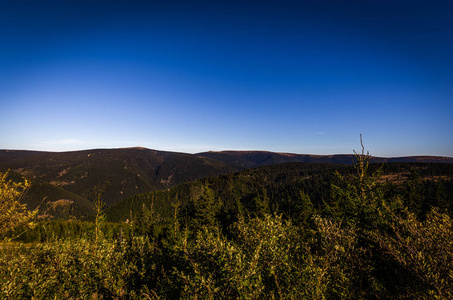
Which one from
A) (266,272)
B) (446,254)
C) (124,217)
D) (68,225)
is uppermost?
(446,254)

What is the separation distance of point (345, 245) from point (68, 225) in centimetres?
7182

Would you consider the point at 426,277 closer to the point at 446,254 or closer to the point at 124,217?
the point at 446,254

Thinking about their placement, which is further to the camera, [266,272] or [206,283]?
[266,272]

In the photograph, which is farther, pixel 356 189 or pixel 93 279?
pixel 356 189

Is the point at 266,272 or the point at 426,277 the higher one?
the point at 426,277

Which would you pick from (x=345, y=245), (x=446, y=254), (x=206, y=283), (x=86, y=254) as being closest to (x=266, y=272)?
(x=206, y=283)

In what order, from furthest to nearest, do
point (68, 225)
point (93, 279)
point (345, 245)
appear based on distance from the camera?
point (68, 225)
point (345, 245)
point (93, 279)

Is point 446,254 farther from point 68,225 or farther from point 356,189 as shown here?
point 68,225

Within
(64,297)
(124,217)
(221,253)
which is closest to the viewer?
(221,253)

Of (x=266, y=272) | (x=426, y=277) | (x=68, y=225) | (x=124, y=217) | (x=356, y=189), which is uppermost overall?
(x=356, y=189)

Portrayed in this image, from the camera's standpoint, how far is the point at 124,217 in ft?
621

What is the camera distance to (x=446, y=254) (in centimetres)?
648

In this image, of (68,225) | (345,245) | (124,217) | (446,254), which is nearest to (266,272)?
(345,245)

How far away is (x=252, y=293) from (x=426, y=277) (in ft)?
17.7
